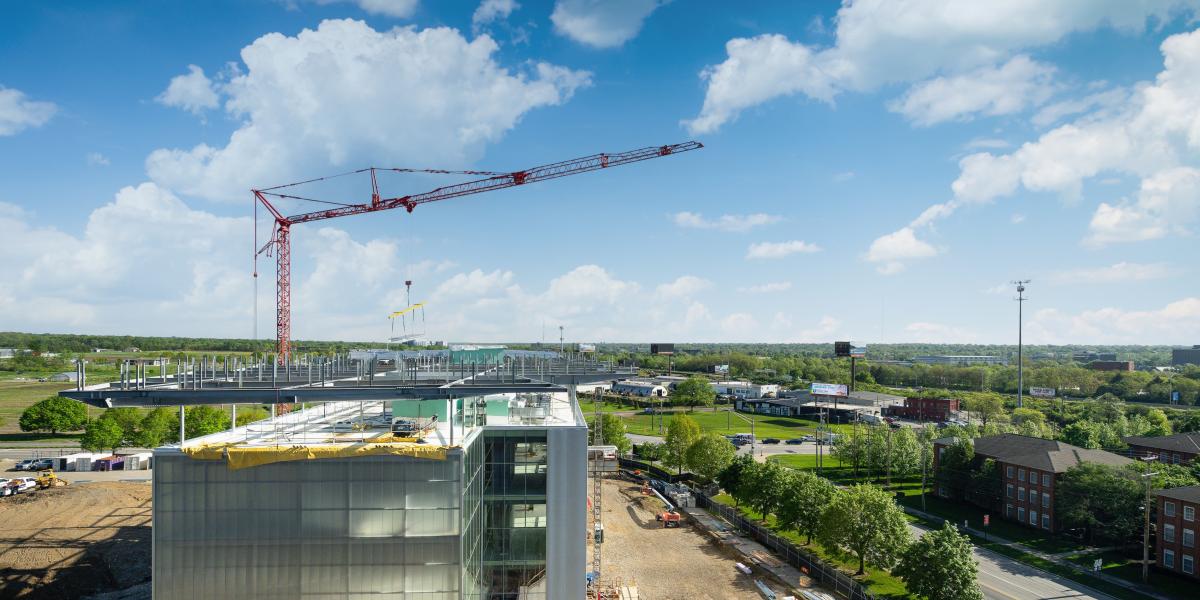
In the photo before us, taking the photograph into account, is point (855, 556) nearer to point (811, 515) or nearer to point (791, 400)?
point (811, 515)

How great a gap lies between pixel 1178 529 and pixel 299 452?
61.3 metres

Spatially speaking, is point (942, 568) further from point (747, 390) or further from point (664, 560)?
point (747, 390)

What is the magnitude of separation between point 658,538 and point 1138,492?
3999 cm

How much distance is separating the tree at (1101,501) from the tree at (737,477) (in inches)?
1073

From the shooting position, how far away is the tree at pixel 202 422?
276ft

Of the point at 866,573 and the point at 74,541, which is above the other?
the point at 74,541

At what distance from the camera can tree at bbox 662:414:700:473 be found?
79.6 meters

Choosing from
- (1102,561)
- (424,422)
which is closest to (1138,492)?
(1102,561)

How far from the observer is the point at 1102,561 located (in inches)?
1932

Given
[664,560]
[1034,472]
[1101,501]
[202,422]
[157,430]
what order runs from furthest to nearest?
[157,430] → [202,422] → [1034,472] → [664,560] → [1101,501]

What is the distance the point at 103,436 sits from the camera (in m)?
82.2

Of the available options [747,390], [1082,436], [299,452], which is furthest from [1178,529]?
[747,390]

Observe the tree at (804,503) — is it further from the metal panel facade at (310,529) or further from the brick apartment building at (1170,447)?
the brick apartment building at (1170,447)

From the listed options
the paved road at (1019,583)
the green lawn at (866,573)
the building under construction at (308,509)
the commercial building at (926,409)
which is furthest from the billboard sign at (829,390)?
the building under construction at (308,509)
